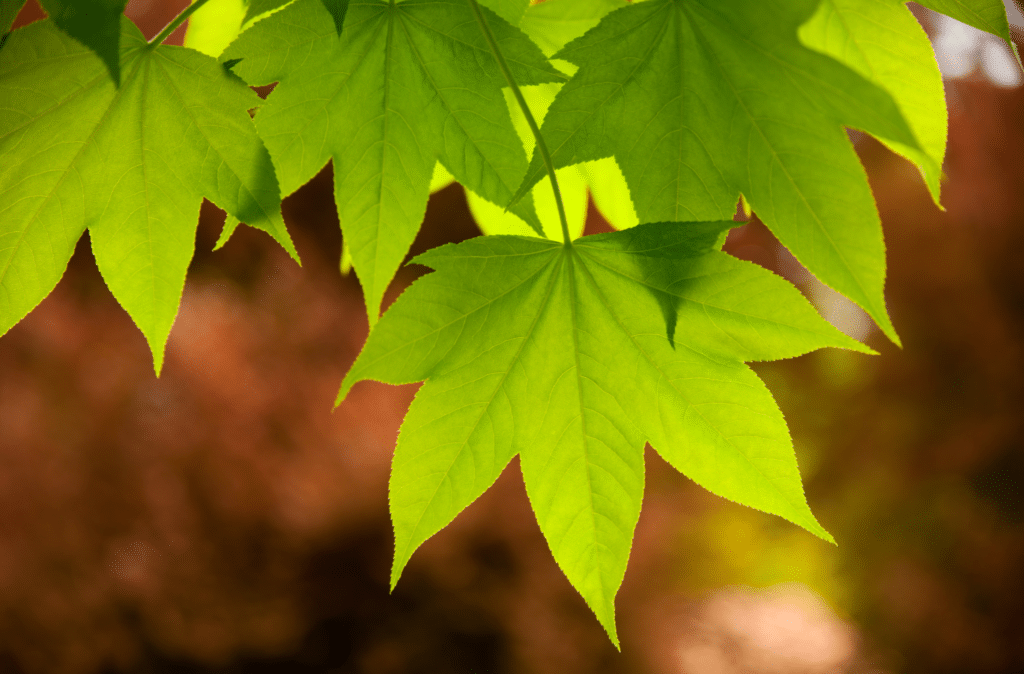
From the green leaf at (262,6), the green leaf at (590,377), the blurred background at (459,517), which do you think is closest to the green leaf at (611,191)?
the green leaf at (590,377)

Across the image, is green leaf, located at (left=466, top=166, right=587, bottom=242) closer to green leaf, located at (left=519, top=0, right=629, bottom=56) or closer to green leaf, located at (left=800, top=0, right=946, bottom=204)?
green leaf, located at (left=519, top=0, right=629, bottom=56)

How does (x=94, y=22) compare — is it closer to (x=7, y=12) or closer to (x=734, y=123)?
(x=7, y=12)

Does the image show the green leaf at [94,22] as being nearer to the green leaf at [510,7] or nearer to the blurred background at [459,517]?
the green leaf at [510,7]

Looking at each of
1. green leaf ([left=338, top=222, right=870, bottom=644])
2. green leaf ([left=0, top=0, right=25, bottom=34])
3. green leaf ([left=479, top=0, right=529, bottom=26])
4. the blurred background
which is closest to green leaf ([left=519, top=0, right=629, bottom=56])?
green leaf ([left=479, top=0, right=529, bottom=26])

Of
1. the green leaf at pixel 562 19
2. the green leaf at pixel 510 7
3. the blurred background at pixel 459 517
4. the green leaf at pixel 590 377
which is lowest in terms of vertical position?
the blurred background at pixel 459 517

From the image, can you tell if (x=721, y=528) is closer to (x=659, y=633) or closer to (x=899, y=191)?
(x=659, y=633)

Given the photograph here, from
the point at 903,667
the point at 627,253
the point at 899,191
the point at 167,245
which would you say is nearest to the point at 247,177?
the point at 167,245

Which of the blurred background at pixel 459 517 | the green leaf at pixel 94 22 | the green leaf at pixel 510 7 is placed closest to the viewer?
the green leaf at pixel 94 22
